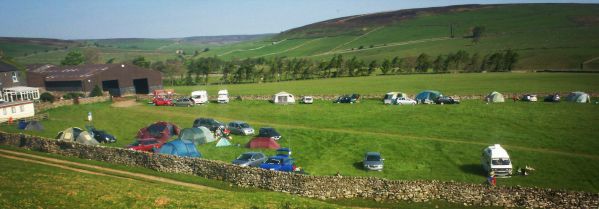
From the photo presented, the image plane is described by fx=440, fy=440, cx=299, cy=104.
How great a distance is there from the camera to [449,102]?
178 ft

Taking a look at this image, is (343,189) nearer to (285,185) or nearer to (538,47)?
(285,185)

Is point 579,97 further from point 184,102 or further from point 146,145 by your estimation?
point 184,102

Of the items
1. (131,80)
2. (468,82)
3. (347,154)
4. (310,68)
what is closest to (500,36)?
(310,68)

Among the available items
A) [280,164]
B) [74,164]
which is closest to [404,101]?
[280,164]

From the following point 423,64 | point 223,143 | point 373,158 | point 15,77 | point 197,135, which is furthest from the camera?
point 423,64

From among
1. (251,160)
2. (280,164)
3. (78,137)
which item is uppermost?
(78,137)

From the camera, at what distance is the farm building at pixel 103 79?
3142 inches

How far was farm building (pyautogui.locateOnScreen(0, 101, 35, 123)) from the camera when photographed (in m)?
50.2

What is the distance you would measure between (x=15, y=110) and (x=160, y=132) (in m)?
23.9

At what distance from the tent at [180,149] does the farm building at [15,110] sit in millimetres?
28737

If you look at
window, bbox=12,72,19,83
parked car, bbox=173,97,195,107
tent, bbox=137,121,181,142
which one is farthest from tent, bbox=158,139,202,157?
window, bbox=12,72,19,83

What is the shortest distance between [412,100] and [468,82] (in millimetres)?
28936

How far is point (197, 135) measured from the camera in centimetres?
3712

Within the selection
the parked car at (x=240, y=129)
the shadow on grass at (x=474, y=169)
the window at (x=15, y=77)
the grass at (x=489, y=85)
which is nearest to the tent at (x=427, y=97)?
the grass at (x=489, y=85)
